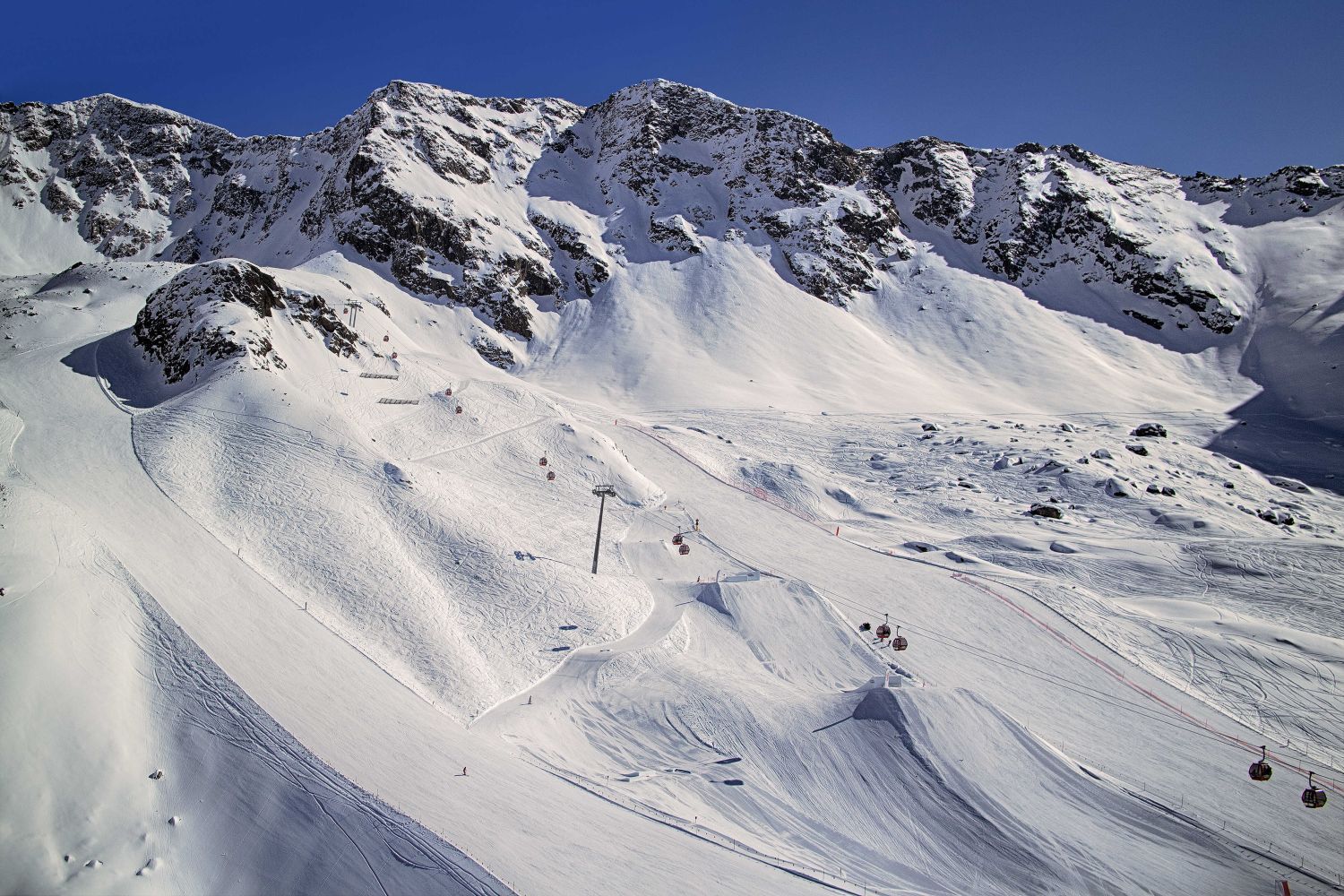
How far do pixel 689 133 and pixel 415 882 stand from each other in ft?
403

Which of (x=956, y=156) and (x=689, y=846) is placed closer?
(x=689, y=846)

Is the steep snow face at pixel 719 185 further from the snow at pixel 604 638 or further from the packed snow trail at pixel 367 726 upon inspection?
the packed snow trail at pixel 367 726

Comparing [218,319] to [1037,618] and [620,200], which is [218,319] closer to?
[1037,618]

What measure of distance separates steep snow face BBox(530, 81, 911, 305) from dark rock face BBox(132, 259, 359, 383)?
50773mm

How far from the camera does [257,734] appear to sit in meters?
17.3

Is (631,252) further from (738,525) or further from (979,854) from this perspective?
(979,854)

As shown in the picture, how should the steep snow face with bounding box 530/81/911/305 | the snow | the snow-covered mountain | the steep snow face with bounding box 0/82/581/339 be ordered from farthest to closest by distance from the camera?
the steep snow face with bounding box 530/81/911/305 < the snow-covered mountain < the steep snow face with bounding box 0/82/581/339 < the snow

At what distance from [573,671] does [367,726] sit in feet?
26.2

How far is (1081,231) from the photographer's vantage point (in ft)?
357

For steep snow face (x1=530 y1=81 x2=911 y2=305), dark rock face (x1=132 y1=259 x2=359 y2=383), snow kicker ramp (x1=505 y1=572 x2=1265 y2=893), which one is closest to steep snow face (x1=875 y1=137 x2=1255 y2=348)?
steep snow face (x1=530 y1=81 x2=911 y2=305)

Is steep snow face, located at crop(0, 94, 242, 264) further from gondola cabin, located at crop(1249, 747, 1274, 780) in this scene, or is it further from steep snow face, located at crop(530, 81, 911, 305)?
gondola cabin, located at crop(1249, 747, 1274, 780)

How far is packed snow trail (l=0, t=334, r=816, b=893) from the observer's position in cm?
1590

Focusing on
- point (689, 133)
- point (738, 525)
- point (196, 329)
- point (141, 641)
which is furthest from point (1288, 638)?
point (689, 133)

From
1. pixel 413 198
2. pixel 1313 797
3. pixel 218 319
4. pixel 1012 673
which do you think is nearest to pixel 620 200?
pixel 413 198
